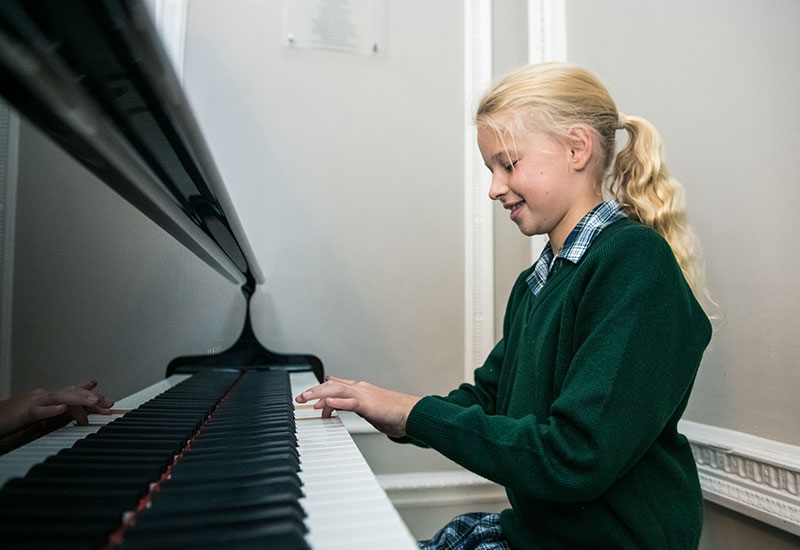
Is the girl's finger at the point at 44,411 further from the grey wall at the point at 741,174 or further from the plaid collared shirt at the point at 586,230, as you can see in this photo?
the grey wall at the point at 741,174

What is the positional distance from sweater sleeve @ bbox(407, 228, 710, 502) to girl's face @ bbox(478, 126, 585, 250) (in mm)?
187

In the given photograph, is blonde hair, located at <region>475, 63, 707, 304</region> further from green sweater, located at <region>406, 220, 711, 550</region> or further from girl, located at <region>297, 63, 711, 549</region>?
green sweater, located at <region>406, 220, 711, 550</region>

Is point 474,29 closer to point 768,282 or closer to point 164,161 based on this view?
point 768,282

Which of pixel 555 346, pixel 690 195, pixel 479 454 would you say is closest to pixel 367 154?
pixel 690 195

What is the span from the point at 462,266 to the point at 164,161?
130cm

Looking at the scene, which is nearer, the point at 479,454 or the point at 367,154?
the point at 479,454

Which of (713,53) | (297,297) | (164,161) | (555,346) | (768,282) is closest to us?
(164,161)

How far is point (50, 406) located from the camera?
46cm

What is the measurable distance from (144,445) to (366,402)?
11.5 inches

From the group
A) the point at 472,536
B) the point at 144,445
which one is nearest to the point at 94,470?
the point at 144,445

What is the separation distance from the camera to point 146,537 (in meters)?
0.28

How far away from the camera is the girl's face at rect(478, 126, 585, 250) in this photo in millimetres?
808

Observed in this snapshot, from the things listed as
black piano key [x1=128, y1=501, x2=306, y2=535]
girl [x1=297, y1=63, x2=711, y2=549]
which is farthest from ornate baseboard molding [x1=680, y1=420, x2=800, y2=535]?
black piano key [x1=128, y1=501, x2=306, y2=535]

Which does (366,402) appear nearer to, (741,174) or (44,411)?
(44,411)
